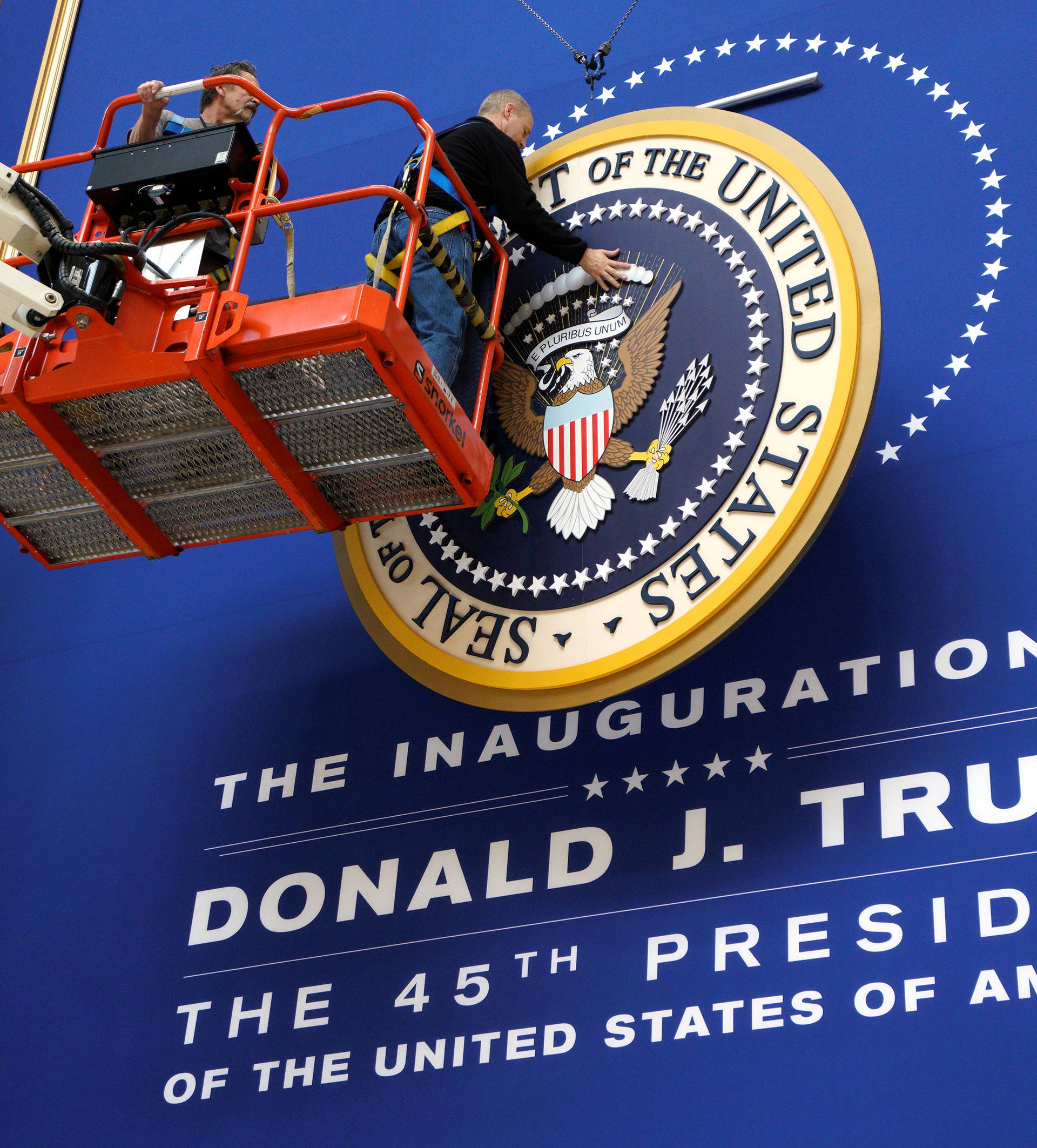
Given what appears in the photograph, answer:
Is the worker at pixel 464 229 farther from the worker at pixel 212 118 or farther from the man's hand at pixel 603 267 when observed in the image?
the worker at pixel 212 118

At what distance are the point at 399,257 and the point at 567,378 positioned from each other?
1123mm

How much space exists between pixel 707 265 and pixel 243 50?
5064 millimetres

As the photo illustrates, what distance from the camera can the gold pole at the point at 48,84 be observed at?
11.7 m

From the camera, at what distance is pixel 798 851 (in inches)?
262

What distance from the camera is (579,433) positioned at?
7.72 metres

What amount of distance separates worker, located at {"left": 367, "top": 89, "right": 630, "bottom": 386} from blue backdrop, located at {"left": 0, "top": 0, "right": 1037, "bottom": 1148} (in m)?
1.61

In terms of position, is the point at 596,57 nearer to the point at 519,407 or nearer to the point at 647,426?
the point at 519,407

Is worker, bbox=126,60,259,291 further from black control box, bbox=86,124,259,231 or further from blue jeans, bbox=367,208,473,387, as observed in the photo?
blue jeans, bbox=367,208,473,387

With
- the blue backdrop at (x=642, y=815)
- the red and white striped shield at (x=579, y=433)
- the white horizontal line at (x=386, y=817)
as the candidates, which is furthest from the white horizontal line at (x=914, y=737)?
the red and white striped shield at (x=579, y=433)

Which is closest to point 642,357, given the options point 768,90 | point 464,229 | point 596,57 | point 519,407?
point 519,407

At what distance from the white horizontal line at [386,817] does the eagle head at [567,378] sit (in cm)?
194

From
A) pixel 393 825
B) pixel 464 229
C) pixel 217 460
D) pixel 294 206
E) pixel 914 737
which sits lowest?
pixel 914 737

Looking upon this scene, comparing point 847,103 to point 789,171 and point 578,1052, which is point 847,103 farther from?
point 578,1052

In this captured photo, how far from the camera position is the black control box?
22.6 feet
